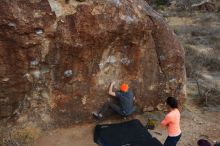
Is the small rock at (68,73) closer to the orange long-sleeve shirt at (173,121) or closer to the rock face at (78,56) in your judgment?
the rock face at (78,56)

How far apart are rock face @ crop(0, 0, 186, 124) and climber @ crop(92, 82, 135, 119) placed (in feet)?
0.50

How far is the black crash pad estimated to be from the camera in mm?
9094

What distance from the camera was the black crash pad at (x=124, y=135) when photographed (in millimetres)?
9094

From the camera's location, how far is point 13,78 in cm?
873

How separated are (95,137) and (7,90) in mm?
2110

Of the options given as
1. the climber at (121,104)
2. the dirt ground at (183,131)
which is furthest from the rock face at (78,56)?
the dirt ground at (183,131)

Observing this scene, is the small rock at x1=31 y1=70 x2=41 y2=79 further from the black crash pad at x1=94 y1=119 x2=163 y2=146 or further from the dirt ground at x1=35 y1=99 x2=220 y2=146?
the black crash pad at x1=94 y1=119 x2=163 y2=146

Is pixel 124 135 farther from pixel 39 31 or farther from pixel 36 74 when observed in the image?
pixel 39 31

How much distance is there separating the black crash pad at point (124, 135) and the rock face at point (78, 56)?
0.58m

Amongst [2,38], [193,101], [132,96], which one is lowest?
[193,101]

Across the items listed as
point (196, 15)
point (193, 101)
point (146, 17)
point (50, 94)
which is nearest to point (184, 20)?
point (196, 15)

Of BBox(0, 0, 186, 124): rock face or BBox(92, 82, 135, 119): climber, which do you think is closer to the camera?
BBox(0, 0, 186, 124): rock face

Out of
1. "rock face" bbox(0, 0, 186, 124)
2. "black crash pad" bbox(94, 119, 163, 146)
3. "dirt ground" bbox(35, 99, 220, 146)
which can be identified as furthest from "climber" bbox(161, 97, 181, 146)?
"rock face" bbox(0, 0, 186, 124)

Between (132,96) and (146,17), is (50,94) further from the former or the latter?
(146,17)
